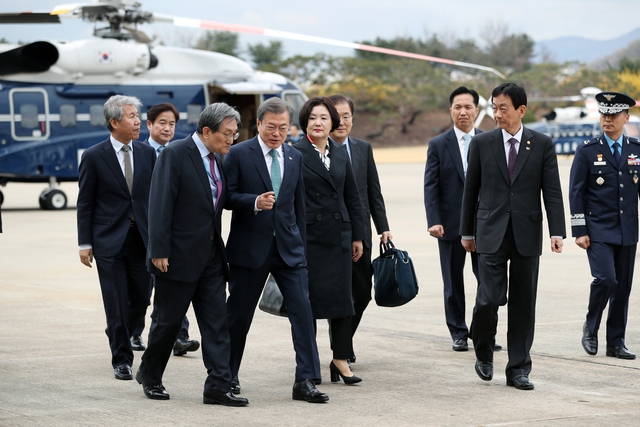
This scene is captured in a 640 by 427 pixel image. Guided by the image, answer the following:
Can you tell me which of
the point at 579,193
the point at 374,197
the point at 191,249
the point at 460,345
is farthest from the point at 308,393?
the point at 579,193

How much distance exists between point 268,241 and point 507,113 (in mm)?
1692

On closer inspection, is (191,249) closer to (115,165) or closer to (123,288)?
(123,288)

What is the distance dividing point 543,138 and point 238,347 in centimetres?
228

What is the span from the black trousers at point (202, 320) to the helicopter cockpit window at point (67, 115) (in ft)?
51.5

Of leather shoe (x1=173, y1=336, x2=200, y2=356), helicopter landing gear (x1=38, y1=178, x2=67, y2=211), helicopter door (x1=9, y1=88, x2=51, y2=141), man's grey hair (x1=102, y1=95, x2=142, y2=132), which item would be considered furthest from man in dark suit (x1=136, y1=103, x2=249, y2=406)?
helicopter landing gear (x1=38, y1=178, x2=67, y2=211)

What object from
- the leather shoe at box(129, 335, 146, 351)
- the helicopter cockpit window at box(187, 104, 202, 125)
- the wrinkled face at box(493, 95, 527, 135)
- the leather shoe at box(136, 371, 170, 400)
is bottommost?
the leather shoe at box(129, 335, 146, 351)

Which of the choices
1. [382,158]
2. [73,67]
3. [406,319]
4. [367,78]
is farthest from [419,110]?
[406,319]

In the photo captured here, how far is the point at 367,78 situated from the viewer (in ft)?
232

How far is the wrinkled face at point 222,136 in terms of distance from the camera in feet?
18.1

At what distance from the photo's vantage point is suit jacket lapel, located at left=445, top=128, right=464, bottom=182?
7582 mm

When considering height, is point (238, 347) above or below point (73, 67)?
below

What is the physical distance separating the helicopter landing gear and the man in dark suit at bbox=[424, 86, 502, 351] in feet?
48.0

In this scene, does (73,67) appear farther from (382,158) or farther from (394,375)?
(382,158)

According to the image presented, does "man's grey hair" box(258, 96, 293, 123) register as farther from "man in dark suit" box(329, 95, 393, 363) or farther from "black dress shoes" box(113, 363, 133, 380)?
"black dress shoes" box(113, 363, 133, 380)
